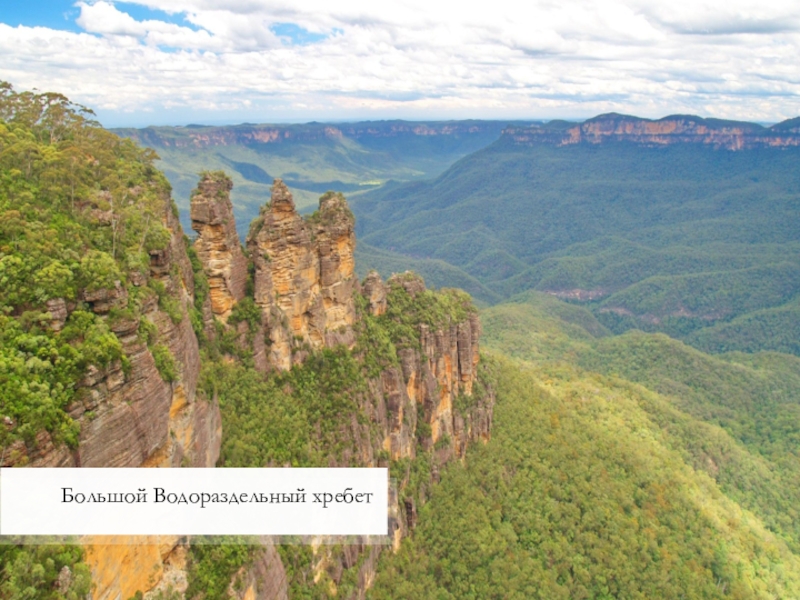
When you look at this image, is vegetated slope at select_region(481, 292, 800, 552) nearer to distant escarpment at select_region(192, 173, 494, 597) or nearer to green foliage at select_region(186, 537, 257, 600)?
distant escarpment at select_region(192, 173, 494, 597)

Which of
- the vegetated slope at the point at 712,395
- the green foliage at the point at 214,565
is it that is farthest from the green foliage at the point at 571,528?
the green foliage at the point at 214,565

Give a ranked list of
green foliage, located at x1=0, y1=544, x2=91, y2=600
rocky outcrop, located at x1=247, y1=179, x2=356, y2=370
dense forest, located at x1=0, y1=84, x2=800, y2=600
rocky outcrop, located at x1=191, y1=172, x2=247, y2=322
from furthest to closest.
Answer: rocky outcrop, located at x1=247, y1=179, x2=356, y2=370, rocky outcrop, located at x1=191, y1=172, x2=247, y2=322, dense forest, located at x1=0, y1=84, x2=800, y2=600, green foliage, located at x1=0, y1=544, x2=91, y2=600

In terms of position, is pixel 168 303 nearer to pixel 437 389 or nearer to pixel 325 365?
pixel 325 365

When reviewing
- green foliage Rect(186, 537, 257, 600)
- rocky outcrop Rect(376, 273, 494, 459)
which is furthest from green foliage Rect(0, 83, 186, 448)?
rocky outcrop Rect(376, 273, 494, 459)

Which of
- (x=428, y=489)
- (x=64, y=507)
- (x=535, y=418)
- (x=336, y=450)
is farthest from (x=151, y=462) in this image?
(x=535, y=418)

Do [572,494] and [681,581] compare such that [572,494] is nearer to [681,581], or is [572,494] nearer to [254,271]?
[681,581]

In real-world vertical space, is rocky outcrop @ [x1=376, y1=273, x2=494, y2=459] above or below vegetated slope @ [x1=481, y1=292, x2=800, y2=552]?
above
